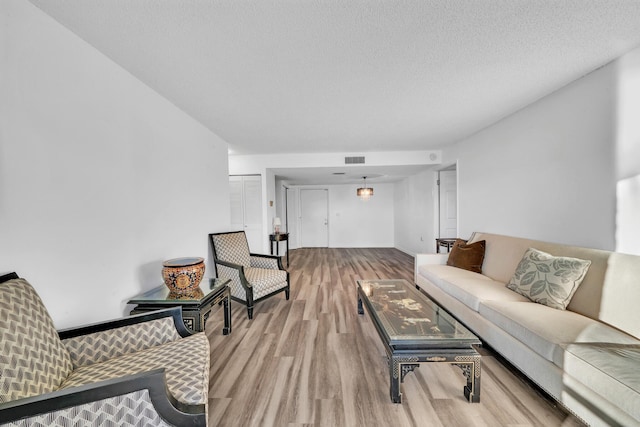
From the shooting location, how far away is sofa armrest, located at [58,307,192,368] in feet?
4.27

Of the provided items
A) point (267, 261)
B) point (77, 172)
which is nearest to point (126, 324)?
point (77, 172)

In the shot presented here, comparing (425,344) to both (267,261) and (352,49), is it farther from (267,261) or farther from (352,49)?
(267,261)

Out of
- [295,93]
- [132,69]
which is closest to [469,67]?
[295,93]

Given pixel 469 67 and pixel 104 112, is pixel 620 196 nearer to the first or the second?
pixel 469 67

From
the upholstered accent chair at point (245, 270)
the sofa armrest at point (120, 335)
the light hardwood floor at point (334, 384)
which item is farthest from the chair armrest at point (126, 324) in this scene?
the upholstered accent chair at point (245, 270)

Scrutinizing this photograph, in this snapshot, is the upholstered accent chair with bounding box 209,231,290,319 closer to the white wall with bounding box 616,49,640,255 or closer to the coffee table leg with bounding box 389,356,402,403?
the coffee table leg with bounding box 389,356,402,403

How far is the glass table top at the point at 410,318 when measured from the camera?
5.18ft

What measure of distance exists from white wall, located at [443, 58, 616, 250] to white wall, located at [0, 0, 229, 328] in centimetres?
375

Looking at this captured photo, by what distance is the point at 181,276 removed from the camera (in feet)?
→ 6.35

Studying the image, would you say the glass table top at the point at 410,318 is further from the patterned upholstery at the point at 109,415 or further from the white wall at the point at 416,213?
the white wall at the point at 416,213

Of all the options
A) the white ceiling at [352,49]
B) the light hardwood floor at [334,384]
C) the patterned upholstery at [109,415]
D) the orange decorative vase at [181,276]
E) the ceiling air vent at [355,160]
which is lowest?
the light hardwood floor at [334,384]

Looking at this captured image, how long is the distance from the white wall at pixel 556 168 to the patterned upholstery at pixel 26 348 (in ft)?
11.7

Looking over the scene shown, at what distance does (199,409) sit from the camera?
3.32ft

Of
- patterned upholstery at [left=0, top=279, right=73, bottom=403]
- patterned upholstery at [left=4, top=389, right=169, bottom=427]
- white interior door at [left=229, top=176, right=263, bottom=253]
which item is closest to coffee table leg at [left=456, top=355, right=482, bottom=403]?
patterned upholstery at [left=4, top=389, right=169, bottom=427]
